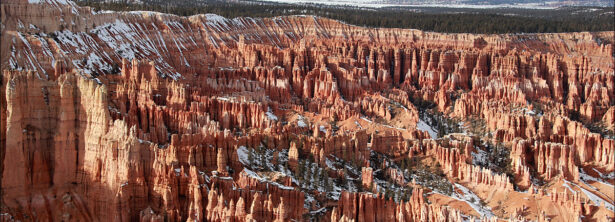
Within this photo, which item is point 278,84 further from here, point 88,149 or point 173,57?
point 88,149

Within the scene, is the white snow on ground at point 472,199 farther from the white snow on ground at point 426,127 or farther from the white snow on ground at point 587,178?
the white snow on ground at point 426,127

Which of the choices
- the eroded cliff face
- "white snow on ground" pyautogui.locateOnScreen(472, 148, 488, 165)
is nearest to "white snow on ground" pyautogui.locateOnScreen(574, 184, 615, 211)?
the eroded cliff face

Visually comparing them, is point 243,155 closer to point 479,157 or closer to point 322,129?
point 322,129

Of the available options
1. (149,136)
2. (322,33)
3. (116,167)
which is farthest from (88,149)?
(322,33)

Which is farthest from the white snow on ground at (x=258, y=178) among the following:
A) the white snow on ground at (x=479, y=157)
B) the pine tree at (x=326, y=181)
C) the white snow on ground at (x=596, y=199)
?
the white snow on ground at (x=596, y=199)

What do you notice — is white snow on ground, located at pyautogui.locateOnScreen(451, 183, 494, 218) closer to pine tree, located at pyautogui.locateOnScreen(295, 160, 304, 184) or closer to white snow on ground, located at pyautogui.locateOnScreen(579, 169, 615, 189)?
white snow on ground, located at pyautogui.locateOnScreen(579, 169, 615, 189)
